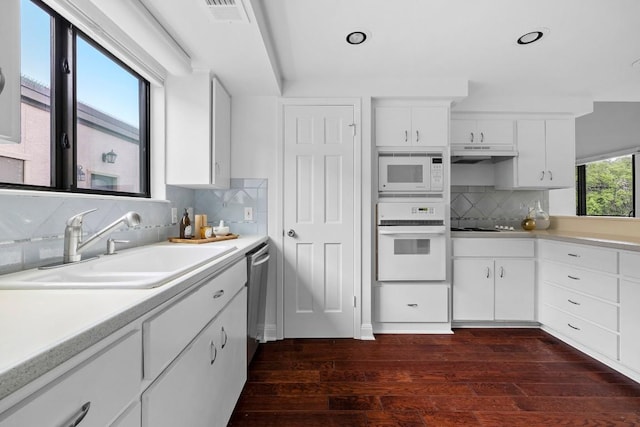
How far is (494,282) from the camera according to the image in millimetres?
2744

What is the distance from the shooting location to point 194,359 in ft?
3.52

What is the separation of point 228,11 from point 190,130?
3.07ft

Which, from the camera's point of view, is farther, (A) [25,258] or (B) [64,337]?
(A) [25,258]

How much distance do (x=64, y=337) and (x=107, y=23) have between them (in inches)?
69.1

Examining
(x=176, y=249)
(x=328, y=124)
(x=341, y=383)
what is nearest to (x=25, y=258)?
(x=176, y=249)

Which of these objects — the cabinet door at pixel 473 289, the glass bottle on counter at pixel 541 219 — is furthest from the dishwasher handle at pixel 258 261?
the glass bottle on counter at pixel 541 219

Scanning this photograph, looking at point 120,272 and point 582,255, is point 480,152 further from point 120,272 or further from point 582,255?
point 120,272

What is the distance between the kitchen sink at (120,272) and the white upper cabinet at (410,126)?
177cm

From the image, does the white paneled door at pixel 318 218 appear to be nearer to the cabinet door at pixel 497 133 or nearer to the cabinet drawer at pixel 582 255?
the cabinet door at pixel 497 133

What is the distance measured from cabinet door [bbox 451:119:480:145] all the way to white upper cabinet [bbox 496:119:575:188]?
461 millimetres

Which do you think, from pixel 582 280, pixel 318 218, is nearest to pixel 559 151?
pixel 582 280

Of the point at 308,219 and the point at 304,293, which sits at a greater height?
the point at 308,219

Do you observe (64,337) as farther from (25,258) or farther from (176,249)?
(176,249)

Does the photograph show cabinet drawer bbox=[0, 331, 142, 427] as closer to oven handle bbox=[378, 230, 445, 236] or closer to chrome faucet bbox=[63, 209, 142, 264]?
chrome faucet bbox=[63, 209, 142, 264]
